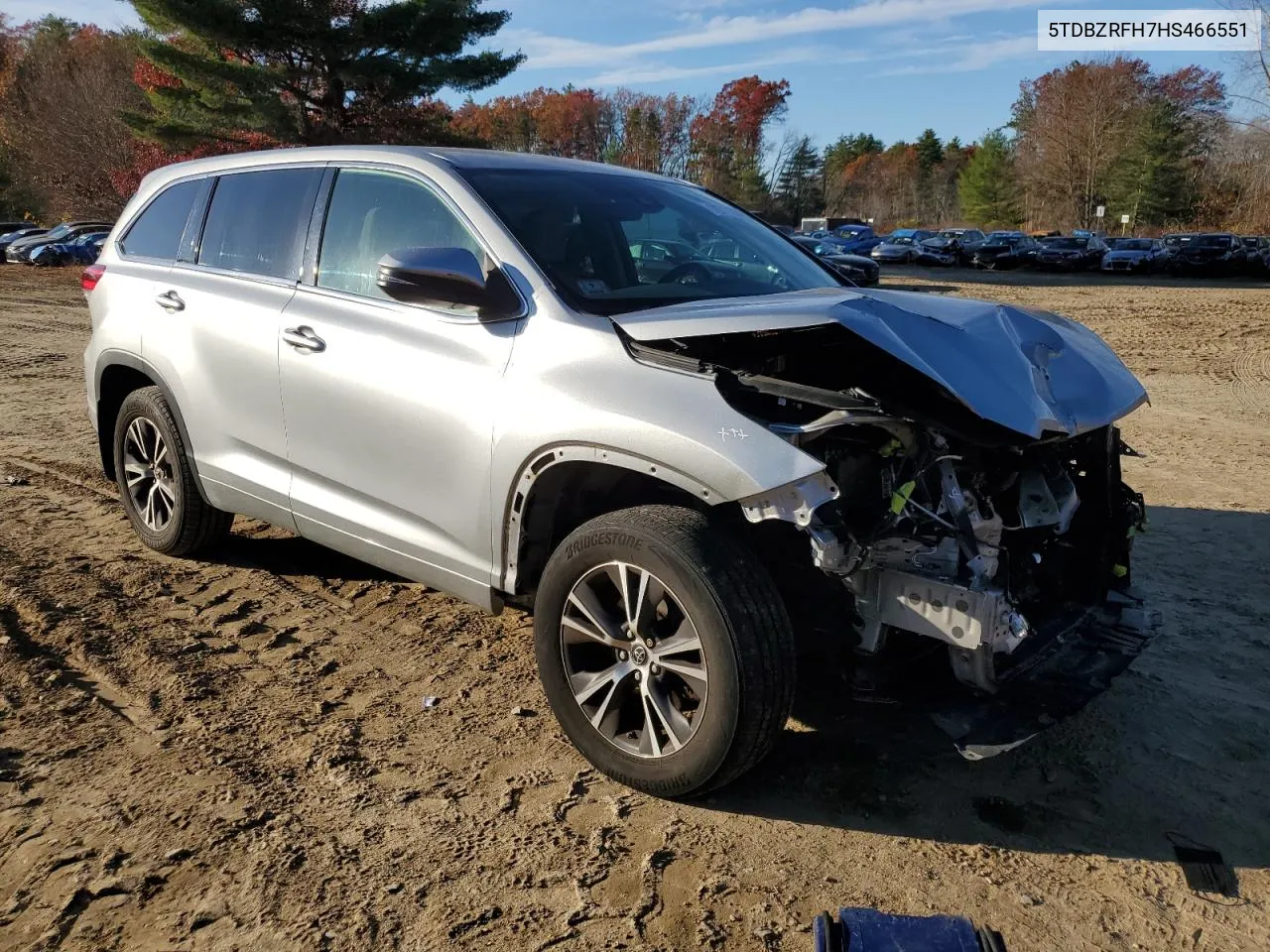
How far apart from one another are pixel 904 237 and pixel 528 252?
46.9 metres

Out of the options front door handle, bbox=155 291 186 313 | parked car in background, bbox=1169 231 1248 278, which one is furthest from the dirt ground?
parked car in background, bbox=1169 231 1248 278

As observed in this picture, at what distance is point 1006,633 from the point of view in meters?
2.72

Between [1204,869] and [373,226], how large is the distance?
352 cm

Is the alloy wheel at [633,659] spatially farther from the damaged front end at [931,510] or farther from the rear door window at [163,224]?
the rear door window at [163,224]

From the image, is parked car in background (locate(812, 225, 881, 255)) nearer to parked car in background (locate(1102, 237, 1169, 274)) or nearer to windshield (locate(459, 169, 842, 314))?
parked car in background (locate(1102, 237, 1169, 274))

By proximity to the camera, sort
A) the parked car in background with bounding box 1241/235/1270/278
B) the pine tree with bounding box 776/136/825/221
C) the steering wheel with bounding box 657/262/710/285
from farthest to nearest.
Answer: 1. the pine tree with bounding box 776/136/825/221
2. the parked car in background with bounding box 1241/235/1270/278
3. the steering wheel with bounding box 657/262/710/285

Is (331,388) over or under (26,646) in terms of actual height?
over

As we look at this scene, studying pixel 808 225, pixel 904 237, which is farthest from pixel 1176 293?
pixel 808 225

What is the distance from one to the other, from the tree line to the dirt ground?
80.3 feet

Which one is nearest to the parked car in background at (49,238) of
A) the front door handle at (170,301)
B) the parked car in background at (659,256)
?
the front door handle at (170,301)

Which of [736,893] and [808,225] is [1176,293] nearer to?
[736,893]

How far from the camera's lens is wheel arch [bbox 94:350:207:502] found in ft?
15.1

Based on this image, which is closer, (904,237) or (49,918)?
(49,918)

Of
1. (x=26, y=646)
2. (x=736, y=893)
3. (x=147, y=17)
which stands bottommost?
(x=736, y=893)
